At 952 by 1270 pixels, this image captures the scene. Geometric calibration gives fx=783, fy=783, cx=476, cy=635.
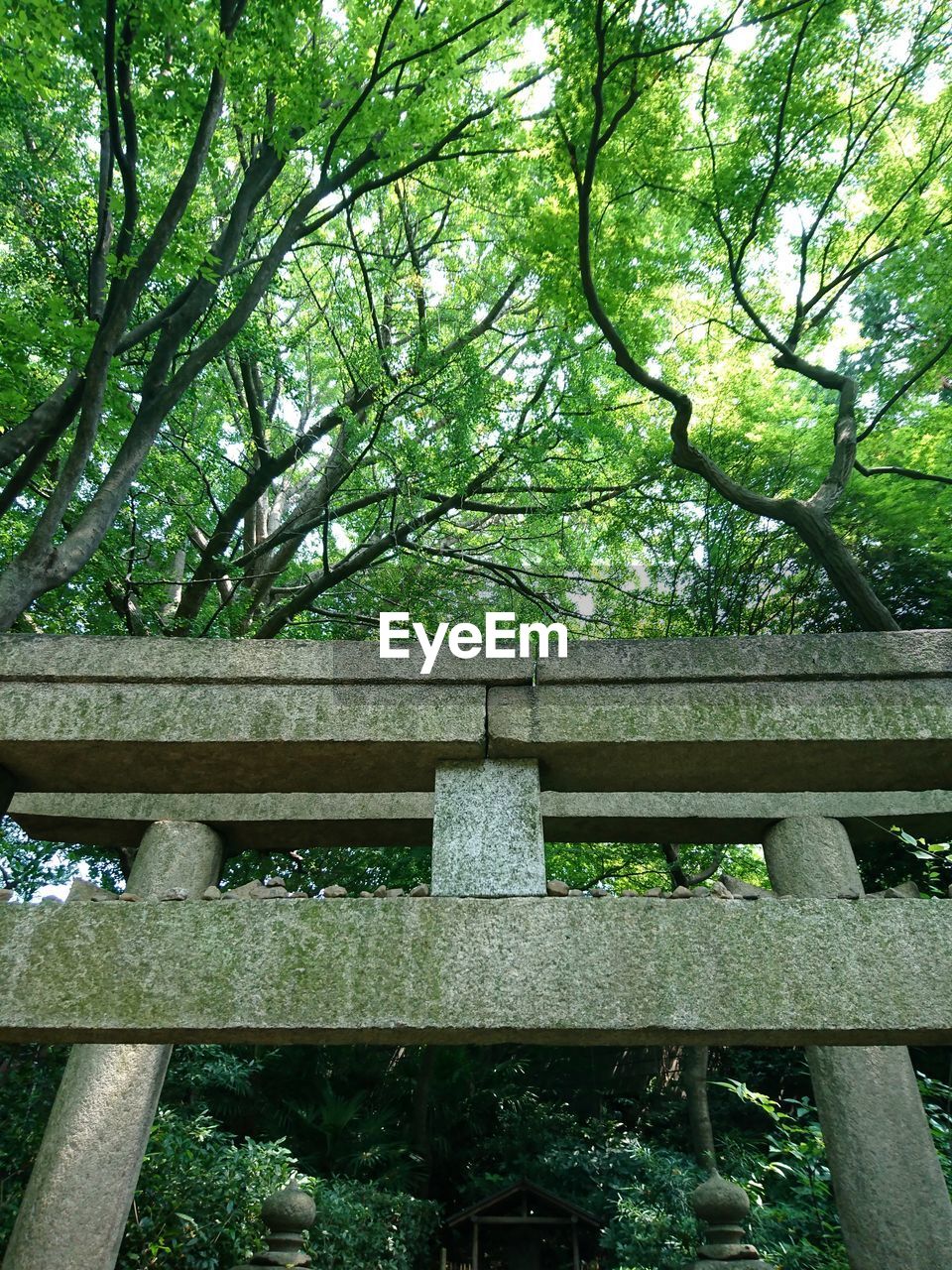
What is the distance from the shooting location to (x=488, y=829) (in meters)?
2.73

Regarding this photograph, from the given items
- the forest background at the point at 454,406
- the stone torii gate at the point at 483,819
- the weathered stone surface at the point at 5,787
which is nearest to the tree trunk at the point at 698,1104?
the forest background at the point at 454,406

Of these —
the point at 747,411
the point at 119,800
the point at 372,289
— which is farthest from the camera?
the point at 372,289

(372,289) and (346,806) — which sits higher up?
(372,289)

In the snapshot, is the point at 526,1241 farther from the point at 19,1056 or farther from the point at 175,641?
the point at 175,641

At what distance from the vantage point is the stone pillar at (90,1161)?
440 cm

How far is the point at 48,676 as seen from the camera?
9.41ft

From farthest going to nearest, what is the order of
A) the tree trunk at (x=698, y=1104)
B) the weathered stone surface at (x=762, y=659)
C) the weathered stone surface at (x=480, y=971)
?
the tree trunk at (x=698, y=1104) < the weathered stone surface at (x=762, y=659) < the weathered stone surface at (x=480, y=971)

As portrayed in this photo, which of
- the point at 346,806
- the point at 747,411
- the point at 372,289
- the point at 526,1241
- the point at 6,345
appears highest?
the point at 372,289

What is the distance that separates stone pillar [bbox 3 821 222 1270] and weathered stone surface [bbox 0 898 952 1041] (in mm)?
2595

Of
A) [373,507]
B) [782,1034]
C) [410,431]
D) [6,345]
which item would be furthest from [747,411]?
[782,1034]

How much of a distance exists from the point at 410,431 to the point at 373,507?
1.55 meters

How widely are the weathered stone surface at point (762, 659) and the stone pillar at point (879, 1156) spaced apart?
1809mm

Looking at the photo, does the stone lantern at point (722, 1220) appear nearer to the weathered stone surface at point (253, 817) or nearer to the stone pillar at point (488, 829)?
the weathered stone surface at point (253, 817)
